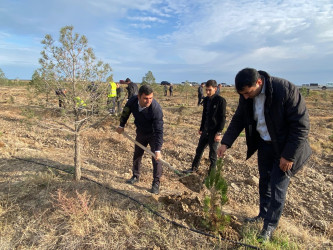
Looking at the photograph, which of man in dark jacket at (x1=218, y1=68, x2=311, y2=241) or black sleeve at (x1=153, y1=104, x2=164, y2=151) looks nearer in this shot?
man in dark jacket at (x1=218, y1=68, x2=311, y2=241)

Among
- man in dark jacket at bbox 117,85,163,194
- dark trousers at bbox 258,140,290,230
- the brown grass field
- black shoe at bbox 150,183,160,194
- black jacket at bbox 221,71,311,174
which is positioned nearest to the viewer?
black jacket at bbox 221,71,311,174

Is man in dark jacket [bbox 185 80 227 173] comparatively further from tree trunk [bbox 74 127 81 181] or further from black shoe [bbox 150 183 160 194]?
tree trunk [bbox 74 127 81 181]

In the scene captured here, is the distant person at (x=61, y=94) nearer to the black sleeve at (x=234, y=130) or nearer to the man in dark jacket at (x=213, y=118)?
the black sleeve at (x=234, y=130)

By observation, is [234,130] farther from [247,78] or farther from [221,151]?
[247,78]

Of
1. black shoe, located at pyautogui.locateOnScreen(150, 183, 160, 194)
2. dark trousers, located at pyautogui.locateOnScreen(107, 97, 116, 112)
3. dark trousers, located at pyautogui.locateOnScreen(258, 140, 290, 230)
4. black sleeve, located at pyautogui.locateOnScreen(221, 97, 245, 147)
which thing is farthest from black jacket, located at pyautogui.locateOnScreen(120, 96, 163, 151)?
dark trousers, located at pyautogui.locateOnScreen(258, 140, 290, 230)

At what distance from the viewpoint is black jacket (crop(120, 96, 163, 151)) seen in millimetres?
3316

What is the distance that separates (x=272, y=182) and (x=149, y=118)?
5.82 feet

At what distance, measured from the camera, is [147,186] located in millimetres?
3766

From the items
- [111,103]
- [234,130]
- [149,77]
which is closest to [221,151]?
[234,130]

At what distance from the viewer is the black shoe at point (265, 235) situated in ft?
7.68

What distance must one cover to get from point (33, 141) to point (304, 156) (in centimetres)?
622

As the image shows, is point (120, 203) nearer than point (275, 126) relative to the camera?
No

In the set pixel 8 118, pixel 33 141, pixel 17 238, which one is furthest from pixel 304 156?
pixel 8 118

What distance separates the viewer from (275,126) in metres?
2.27
